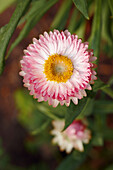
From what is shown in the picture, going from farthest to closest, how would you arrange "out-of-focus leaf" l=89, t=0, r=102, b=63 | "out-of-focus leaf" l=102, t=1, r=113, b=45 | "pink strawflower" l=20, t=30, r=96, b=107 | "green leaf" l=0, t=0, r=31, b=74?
1. "out-of-focus leaf" l=102, t=1, r=113, b=45
2. "out-of-focus leaf" l=89, t=0, r=102, b=63
3. "green leaf" l=0, t=0, r=31, b=74
4. "pink strawflower" l=20, t=30, r=96, b=107

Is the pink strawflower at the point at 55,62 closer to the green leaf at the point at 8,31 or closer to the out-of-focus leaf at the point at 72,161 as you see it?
the green leaf at the point at 8,31

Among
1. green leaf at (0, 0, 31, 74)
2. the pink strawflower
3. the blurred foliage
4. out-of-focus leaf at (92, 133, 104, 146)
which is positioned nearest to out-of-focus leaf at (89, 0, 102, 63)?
the blurred foliage

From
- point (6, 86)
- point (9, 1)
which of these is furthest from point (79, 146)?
point (6, 86)

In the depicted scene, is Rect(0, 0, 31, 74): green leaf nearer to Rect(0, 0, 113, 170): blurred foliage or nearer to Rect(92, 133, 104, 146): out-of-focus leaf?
Rect(0, 0, 113, 170): blurred foliage

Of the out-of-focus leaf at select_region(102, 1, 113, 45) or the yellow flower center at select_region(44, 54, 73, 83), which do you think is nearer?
the yellow flower center at select_region(44, 54, 73, 83)

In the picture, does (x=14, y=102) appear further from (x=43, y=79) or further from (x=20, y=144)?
(x=43, y=79)

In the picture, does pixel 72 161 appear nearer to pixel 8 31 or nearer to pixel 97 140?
pixel 97 140
